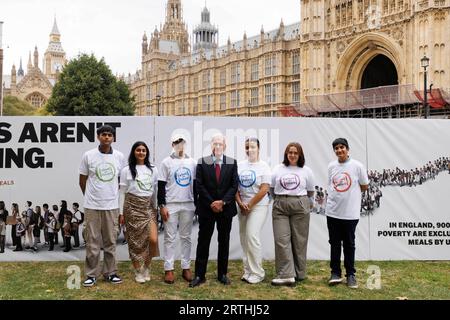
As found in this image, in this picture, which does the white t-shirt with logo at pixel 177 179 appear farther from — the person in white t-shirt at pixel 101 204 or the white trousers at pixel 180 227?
the person in white t-shirt at pixel 101 204

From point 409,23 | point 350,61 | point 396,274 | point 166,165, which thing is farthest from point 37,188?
point 350,61

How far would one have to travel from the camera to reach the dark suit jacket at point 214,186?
598 centimetres

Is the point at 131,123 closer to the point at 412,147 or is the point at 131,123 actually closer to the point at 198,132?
the point at 198,132

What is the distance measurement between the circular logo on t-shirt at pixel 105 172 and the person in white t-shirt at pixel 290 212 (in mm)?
2145

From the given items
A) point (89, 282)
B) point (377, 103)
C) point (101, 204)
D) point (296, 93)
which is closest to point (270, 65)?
point (296, 93)

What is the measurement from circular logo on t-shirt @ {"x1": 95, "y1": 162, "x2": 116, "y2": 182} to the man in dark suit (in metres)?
1.13

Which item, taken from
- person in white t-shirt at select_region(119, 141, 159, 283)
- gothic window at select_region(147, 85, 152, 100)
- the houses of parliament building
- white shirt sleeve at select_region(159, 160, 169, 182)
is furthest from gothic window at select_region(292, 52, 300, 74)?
person in white t-shirt at select_region(119, 141, 159, 283)

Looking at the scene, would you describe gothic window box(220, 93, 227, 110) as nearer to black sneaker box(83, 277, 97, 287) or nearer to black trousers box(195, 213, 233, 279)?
black trousers box(195, 213, 233, 279)

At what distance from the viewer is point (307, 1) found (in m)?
39.4

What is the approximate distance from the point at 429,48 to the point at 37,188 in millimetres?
28332

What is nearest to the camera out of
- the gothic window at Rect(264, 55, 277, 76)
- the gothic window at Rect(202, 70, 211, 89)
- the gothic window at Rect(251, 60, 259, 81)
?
the gothic window at Rect(264, 55, 277, 76)

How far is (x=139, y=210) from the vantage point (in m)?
6.09

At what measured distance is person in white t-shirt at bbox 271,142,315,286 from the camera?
6.09 meters

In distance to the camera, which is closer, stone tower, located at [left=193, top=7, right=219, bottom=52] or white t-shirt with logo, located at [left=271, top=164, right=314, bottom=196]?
white t-shirt with logo, located at [left=271, top=164, right=314, bottom=196]
